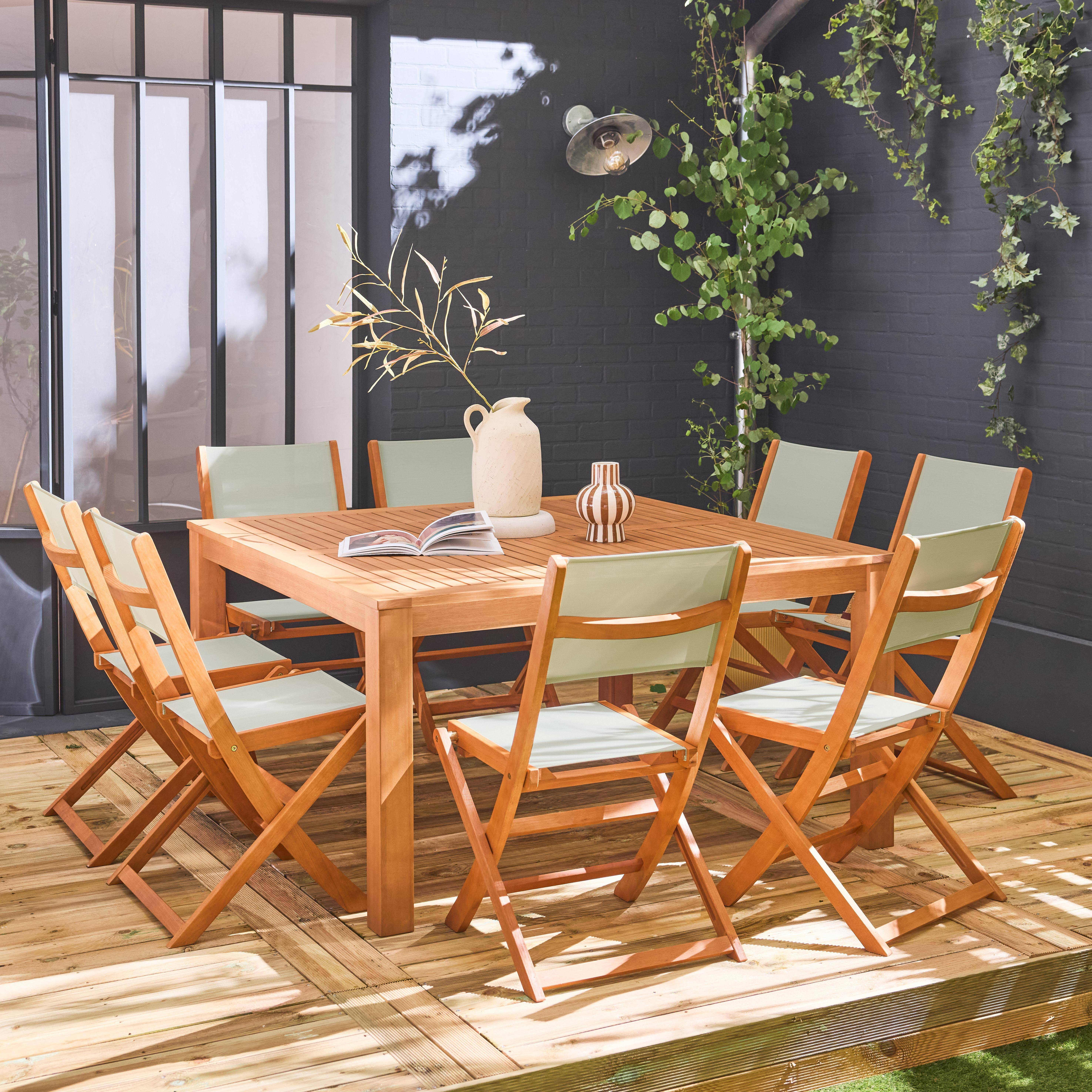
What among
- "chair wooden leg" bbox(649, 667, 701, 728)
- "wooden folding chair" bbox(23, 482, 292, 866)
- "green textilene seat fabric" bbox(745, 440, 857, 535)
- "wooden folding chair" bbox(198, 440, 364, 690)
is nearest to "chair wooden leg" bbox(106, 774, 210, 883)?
"wooden folding chair" bbox(23, 482, 292, 866)

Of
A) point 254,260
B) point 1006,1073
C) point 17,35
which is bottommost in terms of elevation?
point 1006,1073

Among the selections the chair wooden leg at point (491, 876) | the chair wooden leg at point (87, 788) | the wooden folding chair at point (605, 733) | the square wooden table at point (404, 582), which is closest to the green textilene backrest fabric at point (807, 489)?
the square wooden table at point (404, 582)

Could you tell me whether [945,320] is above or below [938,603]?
above

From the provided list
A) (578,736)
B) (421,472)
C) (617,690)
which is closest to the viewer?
(578,736)

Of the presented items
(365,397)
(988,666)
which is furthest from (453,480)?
(988,666)

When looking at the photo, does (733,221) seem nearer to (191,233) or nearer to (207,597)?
(191,233)

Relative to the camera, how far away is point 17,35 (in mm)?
5059

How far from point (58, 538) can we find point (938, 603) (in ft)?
7.78

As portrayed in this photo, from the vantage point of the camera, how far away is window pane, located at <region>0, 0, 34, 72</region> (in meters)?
5.04

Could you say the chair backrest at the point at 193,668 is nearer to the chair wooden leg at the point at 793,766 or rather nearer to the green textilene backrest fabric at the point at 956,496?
the chair wooden leg at the point at 793,766

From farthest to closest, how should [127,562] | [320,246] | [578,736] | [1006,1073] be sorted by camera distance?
[320,246], [127,562], [578,736], [1006,1073]

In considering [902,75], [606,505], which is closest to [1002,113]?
[902,75]

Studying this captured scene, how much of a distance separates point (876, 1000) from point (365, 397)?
12.3ft

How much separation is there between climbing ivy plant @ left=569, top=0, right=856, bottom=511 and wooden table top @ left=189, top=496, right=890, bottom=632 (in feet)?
4.58
